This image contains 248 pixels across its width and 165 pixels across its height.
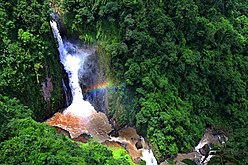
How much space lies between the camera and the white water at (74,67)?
18.1 meters

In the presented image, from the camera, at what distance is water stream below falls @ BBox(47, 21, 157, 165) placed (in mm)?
16828

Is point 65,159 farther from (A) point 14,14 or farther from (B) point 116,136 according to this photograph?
(A) point 14,14

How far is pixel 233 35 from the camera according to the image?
831 inches

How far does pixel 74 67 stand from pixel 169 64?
508cm

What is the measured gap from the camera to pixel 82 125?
56.3 ft

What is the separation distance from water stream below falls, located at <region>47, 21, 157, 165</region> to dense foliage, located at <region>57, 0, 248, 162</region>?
78 cm

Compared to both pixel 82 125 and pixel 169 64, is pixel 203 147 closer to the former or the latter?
pixel 169 64

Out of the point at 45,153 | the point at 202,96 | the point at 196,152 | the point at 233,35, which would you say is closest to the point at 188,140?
the point at 196,152

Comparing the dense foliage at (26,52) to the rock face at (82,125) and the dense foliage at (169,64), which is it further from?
the dense foliage at (169,64)

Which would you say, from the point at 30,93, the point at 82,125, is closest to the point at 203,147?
the point at 82,125

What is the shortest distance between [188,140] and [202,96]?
3011 mm

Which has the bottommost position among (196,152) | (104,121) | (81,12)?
(196,152)

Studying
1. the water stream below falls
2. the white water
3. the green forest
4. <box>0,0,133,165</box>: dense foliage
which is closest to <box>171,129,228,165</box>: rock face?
the green forest

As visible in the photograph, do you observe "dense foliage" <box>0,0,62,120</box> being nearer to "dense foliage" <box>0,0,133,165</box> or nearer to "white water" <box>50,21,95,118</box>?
"dense foliage" <box>0,0,133,165</box>
